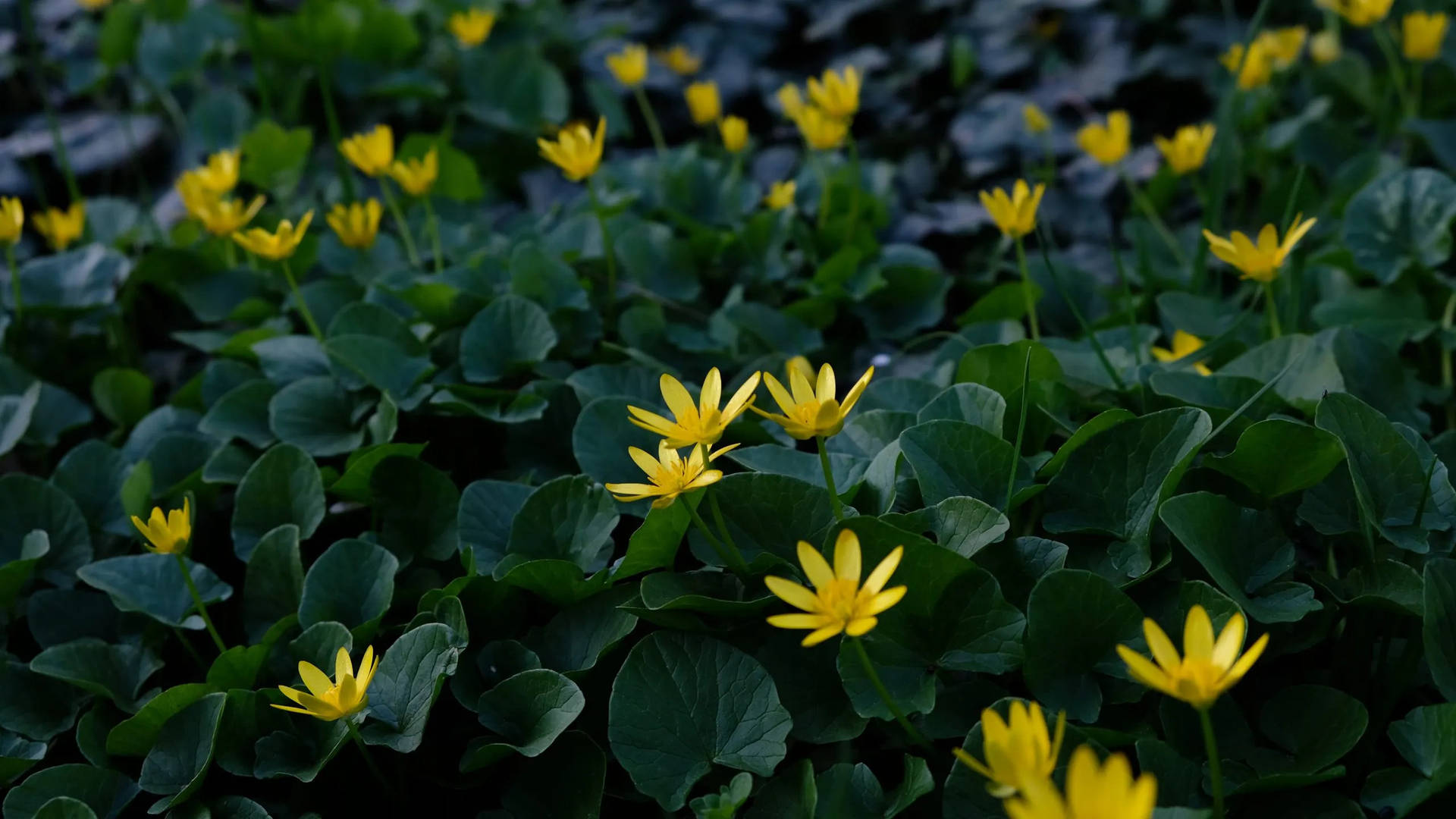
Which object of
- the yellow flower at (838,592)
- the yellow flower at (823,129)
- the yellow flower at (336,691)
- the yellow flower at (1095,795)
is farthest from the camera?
the yellow flower at (823,129)

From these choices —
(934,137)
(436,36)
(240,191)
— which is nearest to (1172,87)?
(934,137)

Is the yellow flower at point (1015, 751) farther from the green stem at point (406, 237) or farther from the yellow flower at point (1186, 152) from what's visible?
the yellow flower at point (1186, 152)

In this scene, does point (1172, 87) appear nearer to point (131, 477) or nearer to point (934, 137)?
point (934, 137)

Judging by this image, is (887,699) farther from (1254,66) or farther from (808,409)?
(1254,66)

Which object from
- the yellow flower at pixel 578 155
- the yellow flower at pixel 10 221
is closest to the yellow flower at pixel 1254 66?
the yellow flower at pixel 578 155

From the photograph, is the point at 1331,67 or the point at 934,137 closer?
the point at 1331,67

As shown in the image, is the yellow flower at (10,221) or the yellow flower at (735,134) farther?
the yellow flower at (735,134)

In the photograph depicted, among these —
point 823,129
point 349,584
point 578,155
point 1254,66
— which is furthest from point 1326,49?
point 349,584

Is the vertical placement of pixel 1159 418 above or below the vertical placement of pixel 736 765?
above
